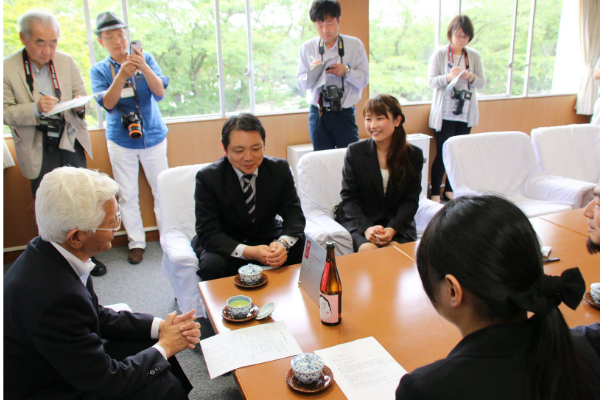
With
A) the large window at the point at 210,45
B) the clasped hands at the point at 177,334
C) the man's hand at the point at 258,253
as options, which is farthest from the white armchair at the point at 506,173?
the clasped hands at the point at 177,334

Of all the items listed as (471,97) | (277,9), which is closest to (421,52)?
(471,97)

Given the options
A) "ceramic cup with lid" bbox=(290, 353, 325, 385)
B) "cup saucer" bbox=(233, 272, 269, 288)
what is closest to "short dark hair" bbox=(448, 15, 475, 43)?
"cup saucer" bbox=(233, 272, 269, 288)

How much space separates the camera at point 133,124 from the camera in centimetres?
316

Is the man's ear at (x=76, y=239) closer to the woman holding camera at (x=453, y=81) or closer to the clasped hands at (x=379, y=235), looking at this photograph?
the clasped hands at (x=379, y=235)

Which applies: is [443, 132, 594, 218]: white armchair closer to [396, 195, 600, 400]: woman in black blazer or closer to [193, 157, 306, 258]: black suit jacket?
[193, 157, 306, 258]: black suit jacket

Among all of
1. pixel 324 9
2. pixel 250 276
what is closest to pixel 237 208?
pixel 250 276

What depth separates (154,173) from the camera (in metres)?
3.56

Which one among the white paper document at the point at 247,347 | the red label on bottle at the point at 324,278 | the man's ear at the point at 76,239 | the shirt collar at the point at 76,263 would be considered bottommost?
the white paper document at the point at 247,347

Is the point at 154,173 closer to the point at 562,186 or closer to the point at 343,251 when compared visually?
the point at 343,251

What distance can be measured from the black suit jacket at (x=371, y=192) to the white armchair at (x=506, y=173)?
623 millimetres

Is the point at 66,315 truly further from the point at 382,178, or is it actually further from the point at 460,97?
the point at 460,97

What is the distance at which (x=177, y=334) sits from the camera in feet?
4.98

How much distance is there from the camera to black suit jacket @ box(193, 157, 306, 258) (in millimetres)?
2199

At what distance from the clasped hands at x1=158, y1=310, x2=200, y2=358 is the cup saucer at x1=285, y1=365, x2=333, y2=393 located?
513 millimetres
